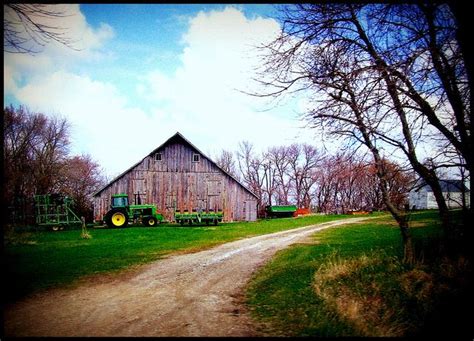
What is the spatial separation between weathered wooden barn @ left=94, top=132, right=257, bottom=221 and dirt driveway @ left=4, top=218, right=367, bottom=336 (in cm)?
1908

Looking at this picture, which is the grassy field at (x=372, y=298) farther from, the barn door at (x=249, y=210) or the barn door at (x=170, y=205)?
the barn door at (x=249, y=210)

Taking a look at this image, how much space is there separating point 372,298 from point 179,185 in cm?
2374

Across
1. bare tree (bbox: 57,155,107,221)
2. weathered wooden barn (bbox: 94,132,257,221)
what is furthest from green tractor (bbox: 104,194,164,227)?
bare tree (bbox: 57,155,107,221)

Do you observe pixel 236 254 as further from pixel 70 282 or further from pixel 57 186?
pixel 57 186

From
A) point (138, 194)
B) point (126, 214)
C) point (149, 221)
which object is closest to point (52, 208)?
point (126, 214)

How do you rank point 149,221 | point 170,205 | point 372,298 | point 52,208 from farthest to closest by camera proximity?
point 170,205
point 149,221
point 52,208
point 372,298

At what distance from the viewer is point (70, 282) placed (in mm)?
7051

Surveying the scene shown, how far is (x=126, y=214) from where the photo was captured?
23031 millimetres

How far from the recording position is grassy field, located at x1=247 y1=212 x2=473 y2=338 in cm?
428

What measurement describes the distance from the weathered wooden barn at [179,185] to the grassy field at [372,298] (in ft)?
68.4

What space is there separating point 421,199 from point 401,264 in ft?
200

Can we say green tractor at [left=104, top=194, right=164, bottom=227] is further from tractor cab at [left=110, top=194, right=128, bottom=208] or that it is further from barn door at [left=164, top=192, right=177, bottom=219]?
barn door at [left=164, top=192, right=177, bottom=219]

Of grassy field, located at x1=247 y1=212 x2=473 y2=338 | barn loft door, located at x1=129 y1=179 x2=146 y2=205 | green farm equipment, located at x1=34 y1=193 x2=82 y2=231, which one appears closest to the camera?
grassy field, located at x1=247 y1=212 x2=473 y2=338

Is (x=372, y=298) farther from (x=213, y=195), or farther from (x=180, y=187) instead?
(x=180, y=187)
